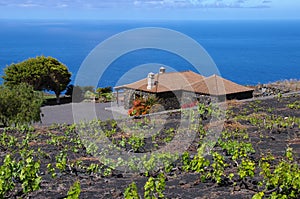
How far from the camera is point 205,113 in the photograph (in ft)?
42.1

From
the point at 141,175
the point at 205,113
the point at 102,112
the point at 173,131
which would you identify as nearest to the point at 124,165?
the point at 141,175

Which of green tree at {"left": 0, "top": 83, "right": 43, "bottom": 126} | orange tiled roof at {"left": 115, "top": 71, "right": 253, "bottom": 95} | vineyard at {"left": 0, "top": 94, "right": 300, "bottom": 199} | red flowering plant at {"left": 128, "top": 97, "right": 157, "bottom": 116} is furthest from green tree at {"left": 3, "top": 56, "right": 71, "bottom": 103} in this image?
vineyard at {"left": 0, "top": 94, "right": 300, "bottom": 199}

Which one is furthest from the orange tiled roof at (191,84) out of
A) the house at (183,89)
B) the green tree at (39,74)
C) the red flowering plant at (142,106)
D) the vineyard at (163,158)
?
the green tree at (39,74)

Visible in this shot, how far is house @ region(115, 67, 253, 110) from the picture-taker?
24.2 metres

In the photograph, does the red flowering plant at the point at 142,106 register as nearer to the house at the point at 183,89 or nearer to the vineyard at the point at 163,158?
the house at the point at 183,89

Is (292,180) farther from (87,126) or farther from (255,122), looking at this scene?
(87,126)

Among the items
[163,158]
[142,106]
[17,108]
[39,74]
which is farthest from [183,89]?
[163,158]

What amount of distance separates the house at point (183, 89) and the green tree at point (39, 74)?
43.1ft

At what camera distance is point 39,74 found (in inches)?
1555

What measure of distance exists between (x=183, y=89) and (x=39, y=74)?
18.2 metres

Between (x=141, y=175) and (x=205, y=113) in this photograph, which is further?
(x=205, y=113)

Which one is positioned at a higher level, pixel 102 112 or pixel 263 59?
pixel 263 59

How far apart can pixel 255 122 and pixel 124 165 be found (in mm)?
5087

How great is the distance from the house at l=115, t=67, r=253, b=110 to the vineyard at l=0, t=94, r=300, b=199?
9.23 meters
